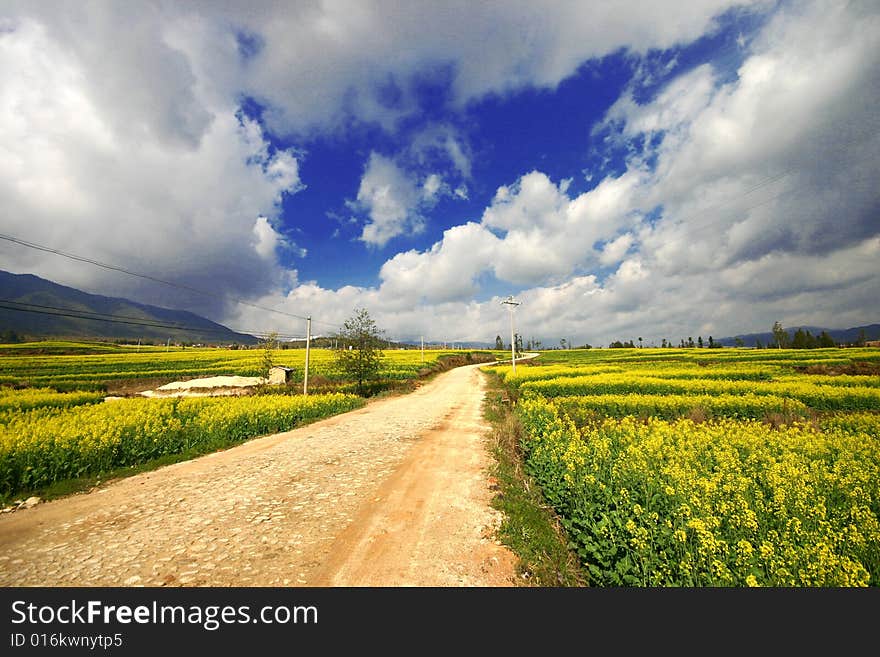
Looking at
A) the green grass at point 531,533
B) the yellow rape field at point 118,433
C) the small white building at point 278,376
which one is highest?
the small white building at point 278,376

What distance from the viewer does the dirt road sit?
504cm

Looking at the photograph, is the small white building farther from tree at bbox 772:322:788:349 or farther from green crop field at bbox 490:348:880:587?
tree at bbox 772:322:788:349

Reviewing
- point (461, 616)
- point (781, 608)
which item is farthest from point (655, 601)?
point (461, 616)

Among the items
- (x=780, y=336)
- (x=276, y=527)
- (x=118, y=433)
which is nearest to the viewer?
(x=276, y=527)

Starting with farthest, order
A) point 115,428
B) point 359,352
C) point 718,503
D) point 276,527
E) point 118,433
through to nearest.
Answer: point 359,352 → point 115,428 → point 118,433 → point 276,527 → point 718,503

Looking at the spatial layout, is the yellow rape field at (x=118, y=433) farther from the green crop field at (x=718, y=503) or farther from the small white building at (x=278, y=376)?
the small white building at (x=278, y=376)

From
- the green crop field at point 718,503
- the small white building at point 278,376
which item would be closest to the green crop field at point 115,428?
the small white building at point 278,376

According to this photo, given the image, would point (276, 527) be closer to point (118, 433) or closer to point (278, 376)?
point (118, 433)

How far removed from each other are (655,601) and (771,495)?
410 cm

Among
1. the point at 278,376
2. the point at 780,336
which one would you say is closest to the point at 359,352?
the point at 278,376

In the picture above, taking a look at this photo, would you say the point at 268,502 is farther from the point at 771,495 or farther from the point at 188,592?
the point at 771,495

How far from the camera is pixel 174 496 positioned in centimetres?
793

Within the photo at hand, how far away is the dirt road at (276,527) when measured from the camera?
5.04 meters

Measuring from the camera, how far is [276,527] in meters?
6.41
